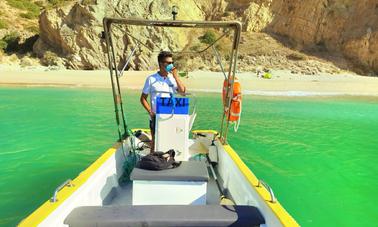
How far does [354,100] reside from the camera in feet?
69.9

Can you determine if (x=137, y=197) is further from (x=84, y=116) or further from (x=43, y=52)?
(x=43, y=52)

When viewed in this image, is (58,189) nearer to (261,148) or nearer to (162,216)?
(162,216)

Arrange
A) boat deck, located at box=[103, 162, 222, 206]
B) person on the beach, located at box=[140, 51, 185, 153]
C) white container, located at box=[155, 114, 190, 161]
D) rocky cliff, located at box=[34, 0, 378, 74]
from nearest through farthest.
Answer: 1. boat deck, located at box=[103, 162, 222, 206]
2. white container, located at box=[155, 114, 190, 161]
3. person on the beach, located at box=[140, 51, 185, 153]
4. rocky cliff, located at box=[34, 0, 378, 74]

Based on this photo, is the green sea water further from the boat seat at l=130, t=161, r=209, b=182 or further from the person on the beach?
the person on the beach

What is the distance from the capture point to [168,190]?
3617mm

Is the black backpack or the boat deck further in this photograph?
the boat deck

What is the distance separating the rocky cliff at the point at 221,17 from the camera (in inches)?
1225

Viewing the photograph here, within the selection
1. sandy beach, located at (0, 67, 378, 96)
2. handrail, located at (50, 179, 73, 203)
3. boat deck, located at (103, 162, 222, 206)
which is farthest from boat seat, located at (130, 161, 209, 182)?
sandy beach, located at (0, 67, 378, 96)

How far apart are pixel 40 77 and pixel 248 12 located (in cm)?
2330

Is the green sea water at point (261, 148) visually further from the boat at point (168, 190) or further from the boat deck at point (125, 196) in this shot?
the boat at point (168, 190)

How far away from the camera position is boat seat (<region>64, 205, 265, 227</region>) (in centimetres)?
271

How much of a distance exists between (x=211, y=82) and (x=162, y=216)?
22628 millimetres

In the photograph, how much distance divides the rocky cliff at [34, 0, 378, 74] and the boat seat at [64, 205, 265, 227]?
27.3 meters

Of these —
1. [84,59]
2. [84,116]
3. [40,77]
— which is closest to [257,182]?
[84,116]
